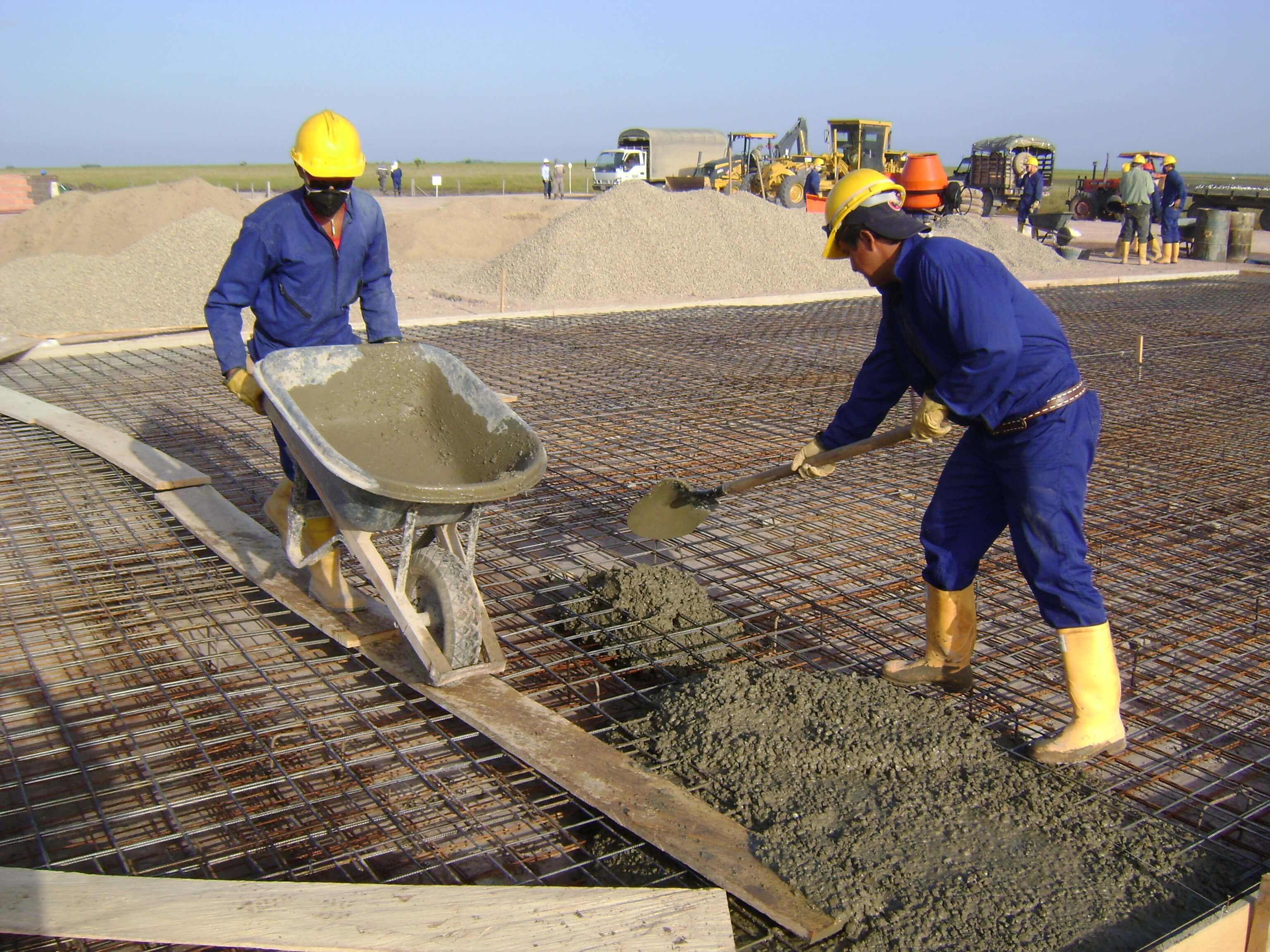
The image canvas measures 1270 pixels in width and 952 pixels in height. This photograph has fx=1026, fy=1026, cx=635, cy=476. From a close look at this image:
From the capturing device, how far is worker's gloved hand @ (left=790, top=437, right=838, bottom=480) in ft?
9.91

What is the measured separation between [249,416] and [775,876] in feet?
15.9

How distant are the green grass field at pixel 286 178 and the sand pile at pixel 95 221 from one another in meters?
9.19

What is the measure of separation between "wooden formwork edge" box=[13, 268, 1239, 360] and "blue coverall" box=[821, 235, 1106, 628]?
4678 millimetres

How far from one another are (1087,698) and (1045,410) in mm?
713

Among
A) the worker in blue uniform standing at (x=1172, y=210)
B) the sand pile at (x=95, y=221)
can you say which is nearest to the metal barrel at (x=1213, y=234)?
the worker in blue uniform standing at (x=1172, y=210)

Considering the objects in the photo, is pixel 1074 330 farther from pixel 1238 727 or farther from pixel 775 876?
pixel 775 876

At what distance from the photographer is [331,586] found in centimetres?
328

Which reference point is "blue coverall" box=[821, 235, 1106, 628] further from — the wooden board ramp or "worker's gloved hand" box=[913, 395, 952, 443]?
the wooden board ramp

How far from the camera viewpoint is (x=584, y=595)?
3596mm

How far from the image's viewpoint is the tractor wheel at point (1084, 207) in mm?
25016

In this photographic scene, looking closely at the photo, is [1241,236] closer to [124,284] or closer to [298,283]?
[124,284]

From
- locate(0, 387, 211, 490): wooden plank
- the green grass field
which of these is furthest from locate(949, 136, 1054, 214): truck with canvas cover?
locate(0, 387, 211, 490): wooden plank

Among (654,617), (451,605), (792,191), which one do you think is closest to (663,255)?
(654,617)

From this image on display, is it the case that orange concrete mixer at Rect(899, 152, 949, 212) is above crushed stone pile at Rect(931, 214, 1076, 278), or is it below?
above
